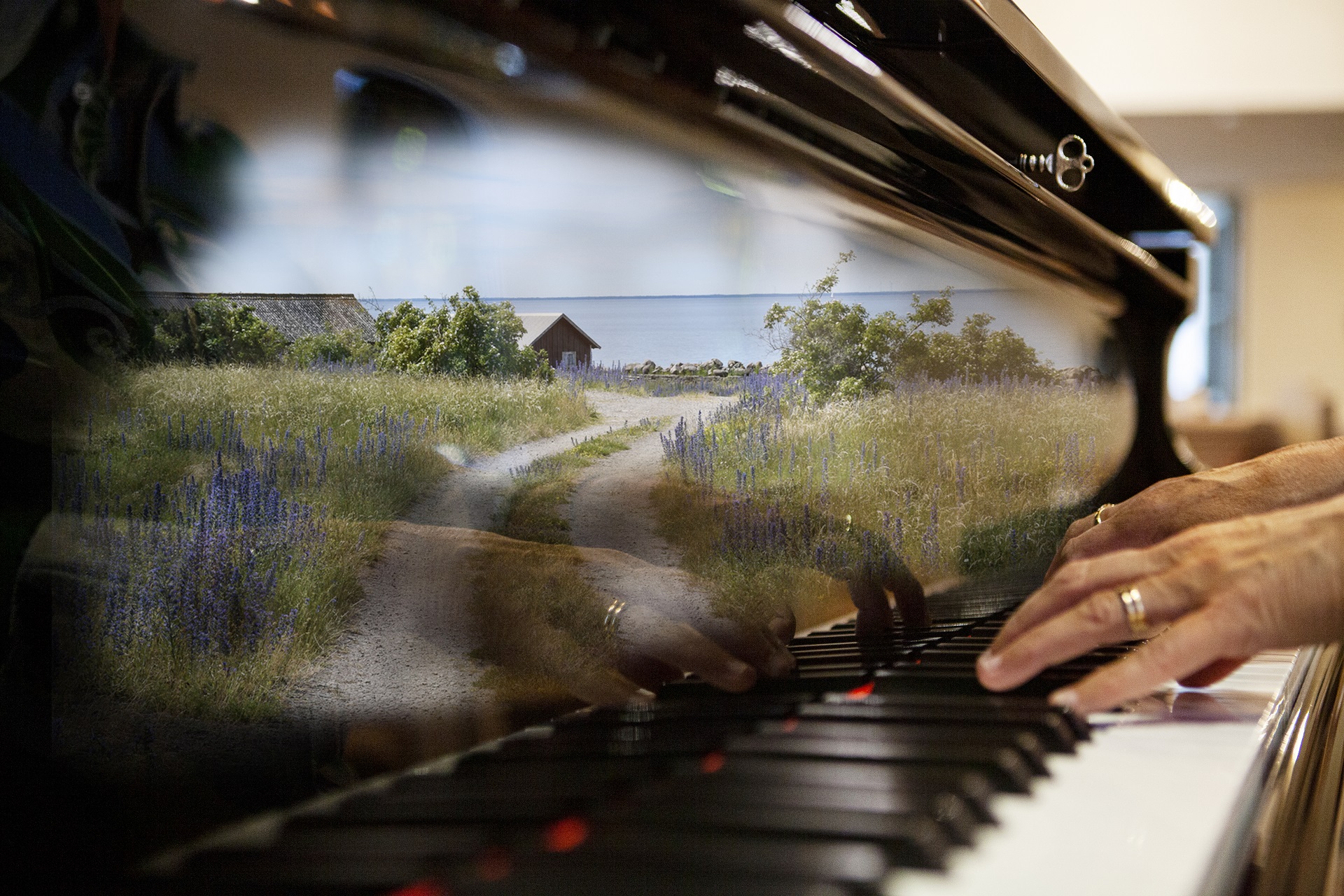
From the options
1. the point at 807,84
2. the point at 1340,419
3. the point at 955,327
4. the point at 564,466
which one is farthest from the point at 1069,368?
the point at 1340,419

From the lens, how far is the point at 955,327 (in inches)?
25.6

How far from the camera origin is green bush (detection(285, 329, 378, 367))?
38cm

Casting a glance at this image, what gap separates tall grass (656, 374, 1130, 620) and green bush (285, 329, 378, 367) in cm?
16

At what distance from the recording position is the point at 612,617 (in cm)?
45

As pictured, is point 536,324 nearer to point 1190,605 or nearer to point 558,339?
point 558,339

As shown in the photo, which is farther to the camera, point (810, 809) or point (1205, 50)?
point (1205, 50)

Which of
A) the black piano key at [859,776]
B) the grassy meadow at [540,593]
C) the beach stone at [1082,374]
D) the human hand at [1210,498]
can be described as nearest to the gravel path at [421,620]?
the grassy meadow at [540,593]

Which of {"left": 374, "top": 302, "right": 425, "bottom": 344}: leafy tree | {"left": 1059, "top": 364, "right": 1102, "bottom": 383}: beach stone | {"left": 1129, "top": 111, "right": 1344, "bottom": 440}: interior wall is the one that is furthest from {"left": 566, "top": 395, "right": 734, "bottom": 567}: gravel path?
{"left": 1129, "top": 111, "right": 1344, "bottom": 440}: interior wall

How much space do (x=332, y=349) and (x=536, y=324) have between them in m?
0.09

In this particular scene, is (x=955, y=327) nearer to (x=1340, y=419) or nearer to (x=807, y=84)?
(x=807, y=84)

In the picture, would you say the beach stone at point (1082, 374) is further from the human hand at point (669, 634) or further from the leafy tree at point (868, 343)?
the human hand at point (669, 634)

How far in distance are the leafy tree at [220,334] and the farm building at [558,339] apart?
0.10m

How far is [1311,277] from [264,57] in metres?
6.54

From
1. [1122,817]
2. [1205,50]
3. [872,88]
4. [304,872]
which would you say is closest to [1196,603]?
[1122,817]
